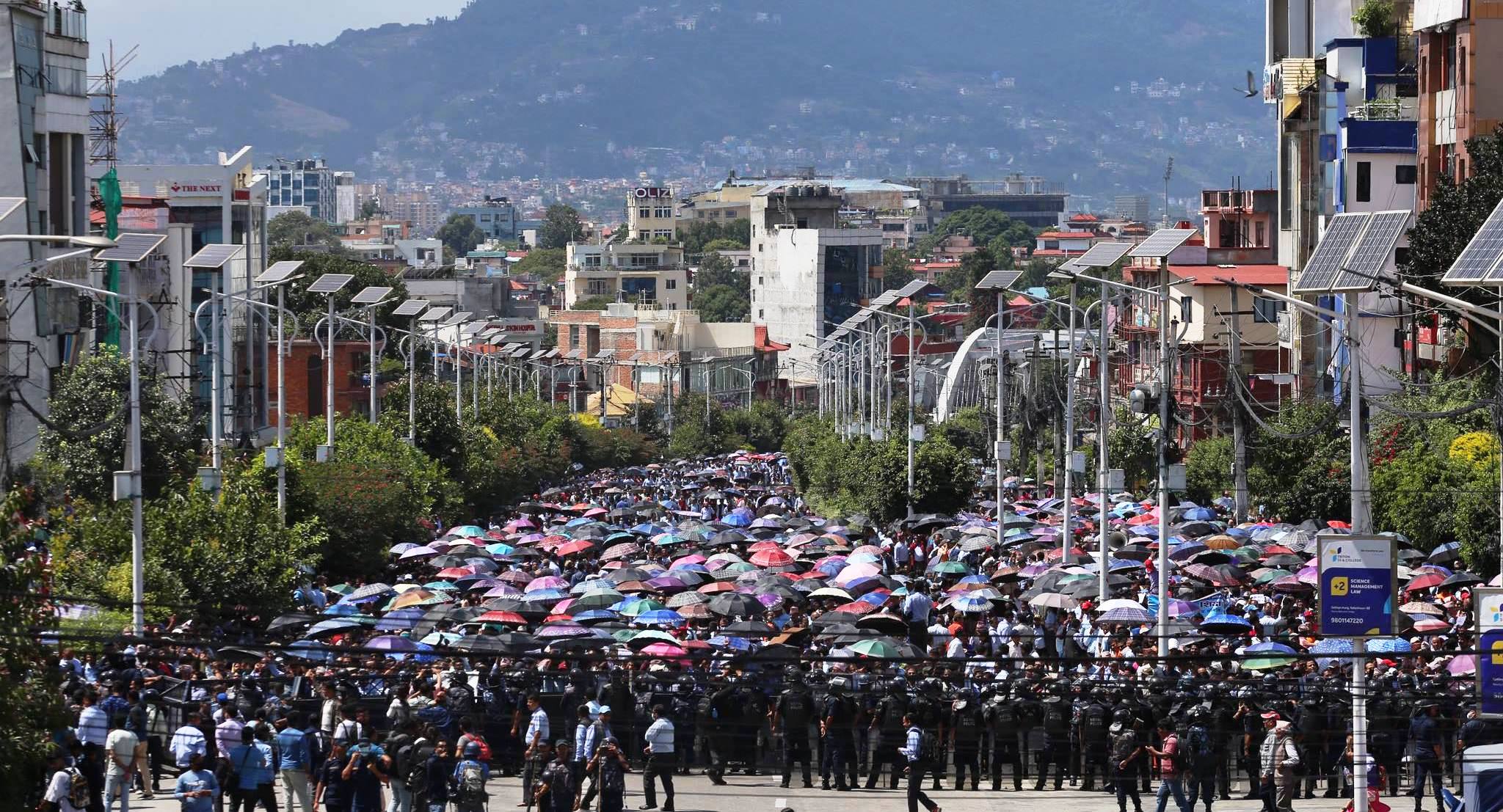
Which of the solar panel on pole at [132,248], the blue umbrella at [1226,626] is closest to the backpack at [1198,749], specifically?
the blue umbrella at [1226,626]

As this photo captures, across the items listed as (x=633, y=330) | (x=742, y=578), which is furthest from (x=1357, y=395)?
(x=633, y=330)

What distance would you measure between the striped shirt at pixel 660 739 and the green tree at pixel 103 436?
1961 centimetres

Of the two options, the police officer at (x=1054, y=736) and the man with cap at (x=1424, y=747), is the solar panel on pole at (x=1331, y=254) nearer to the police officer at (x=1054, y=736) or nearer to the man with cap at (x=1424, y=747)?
the man with cap at (x=1424, y=747)

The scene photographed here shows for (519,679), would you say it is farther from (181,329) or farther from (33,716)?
(181,329)

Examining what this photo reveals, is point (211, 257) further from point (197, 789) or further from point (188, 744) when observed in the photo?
point (197, 789)

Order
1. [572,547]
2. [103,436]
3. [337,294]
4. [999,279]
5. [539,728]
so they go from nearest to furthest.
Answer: [539,728] → [103,436] → [572,547] → [999,279] → [337,294]

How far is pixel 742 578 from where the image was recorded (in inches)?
1452

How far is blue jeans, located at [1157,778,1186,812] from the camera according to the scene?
2124cm

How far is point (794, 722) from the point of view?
76.4 feet

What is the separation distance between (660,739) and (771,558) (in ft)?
60.6

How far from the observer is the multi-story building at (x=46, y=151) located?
47812mm

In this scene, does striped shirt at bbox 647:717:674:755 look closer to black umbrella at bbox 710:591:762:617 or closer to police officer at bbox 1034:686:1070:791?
police officer at bbox 1034:686:1070:791

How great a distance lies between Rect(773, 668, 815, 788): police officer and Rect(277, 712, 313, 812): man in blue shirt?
493 centimetres

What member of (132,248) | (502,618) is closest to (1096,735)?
(502,618)
